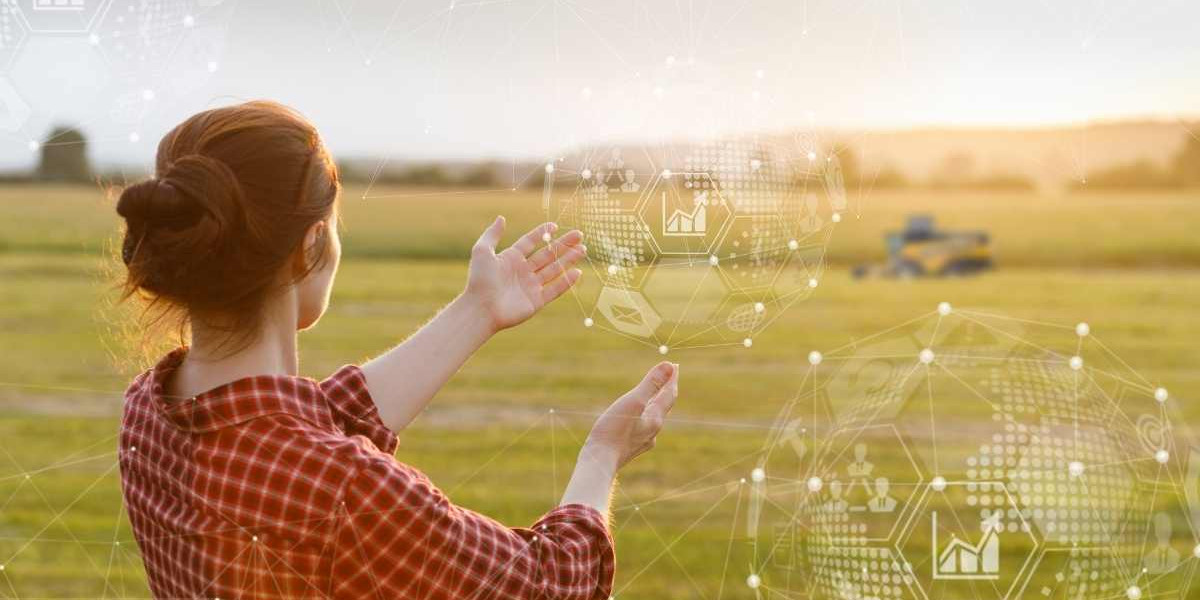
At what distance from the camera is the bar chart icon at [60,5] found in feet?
6.54

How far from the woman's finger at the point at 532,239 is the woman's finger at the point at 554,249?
1 cm

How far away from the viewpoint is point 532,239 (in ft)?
5.47

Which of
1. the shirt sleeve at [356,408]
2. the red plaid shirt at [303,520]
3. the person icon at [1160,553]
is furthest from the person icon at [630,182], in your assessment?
A: the person icon at [1160,553]

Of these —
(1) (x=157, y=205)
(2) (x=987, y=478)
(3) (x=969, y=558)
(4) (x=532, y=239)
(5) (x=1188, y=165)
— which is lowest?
(5) (x=1188, y=165)

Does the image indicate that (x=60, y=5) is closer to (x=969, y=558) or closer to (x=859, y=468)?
(x=859, y=468)

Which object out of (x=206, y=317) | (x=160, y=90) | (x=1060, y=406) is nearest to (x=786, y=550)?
(x=1060, y=406)

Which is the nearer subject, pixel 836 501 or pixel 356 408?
pixel 356 408

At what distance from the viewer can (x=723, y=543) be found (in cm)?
431

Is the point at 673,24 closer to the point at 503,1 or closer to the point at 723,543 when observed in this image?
the point at 503,1

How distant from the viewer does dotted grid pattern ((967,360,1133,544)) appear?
1706 mm

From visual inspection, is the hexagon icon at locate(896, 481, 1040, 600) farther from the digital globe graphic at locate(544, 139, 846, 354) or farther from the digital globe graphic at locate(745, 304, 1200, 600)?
the digital globe graphic at locate(544, 139, 846, 354)

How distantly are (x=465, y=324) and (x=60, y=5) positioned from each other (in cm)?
96

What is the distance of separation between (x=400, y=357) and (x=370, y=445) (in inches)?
10.3

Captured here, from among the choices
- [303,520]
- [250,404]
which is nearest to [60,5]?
[250,404]
